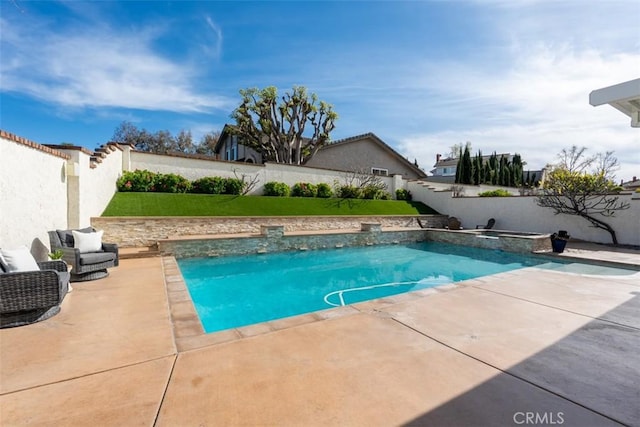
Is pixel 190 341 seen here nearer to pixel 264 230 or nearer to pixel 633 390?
pixel 633 390

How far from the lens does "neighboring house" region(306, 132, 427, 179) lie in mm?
21438

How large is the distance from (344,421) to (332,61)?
11.7 metres

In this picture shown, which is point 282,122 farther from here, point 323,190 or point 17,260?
point 17,260

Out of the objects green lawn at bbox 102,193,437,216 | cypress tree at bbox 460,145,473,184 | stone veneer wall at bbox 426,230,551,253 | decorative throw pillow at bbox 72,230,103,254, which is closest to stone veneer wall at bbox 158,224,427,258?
stone veneer wall at bbox 426,230,551,253

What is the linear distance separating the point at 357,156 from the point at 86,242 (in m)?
18.8

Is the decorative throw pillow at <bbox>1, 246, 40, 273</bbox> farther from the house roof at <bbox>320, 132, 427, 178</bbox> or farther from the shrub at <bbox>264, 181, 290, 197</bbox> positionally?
the house roof at <bbox>320, 132, 427, 178</bbox>

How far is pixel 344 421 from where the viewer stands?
191 cm

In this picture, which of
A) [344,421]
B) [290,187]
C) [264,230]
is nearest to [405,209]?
[290,187]

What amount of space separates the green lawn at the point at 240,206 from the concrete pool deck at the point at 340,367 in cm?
716

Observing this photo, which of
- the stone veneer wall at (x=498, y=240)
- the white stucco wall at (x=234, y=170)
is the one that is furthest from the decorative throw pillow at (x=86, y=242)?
the stone veneer wall at (x=498, y=240)

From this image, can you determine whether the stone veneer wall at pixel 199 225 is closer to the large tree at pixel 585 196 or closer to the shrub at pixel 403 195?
the shrub at pixel 403 195

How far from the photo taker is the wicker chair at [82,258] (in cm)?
517

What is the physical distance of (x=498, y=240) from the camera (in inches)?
438

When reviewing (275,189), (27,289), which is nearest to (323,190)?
(275,189)
